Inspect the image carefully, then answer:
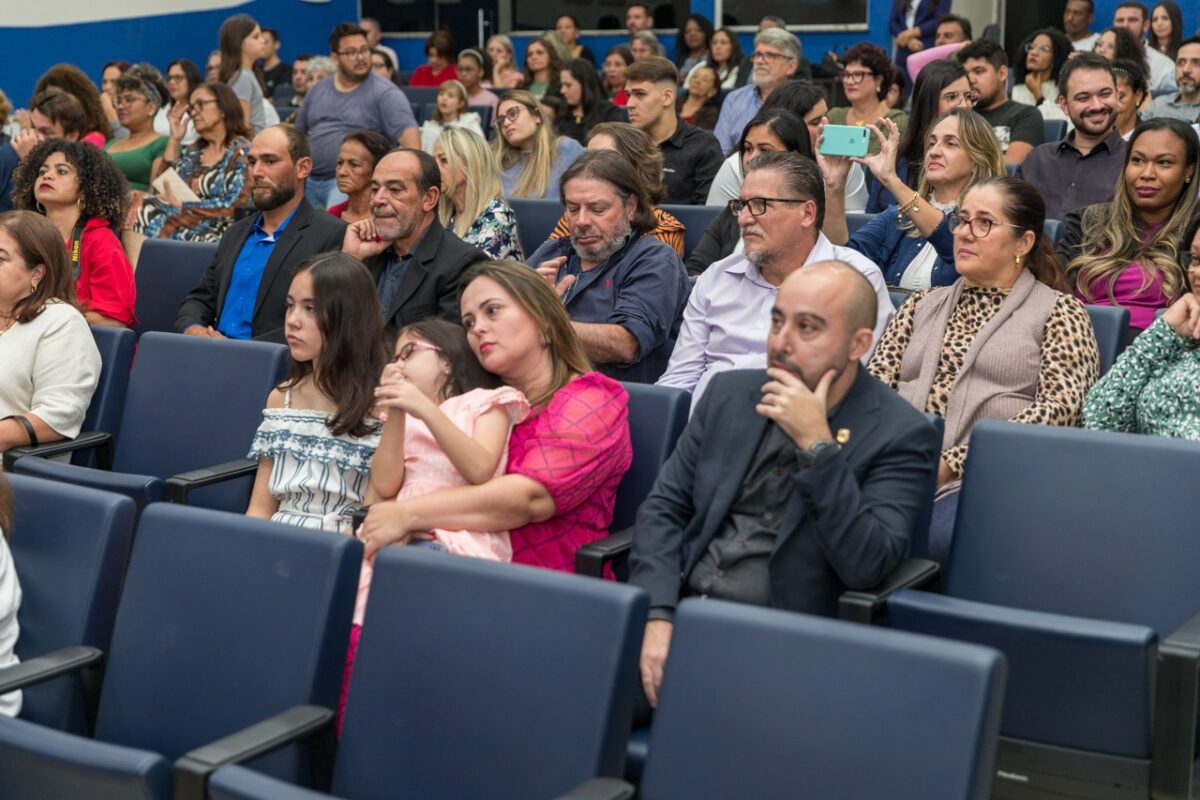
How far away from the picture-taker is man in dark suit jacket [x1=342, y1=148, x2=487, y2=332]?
364 centimetres

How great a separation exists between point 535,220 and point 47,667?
2783mm

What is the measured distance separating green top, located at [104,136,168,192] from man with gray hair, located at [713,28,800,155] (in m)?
2.42

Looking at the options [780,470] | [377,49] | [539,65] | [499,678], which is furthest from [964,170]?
[377,49]

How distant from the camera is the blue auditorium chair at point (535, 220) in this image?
456 centimetres

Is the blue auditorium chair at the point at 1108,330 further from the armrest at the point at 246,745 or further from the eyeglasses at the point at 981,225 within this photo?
the armrest at the point at 246,745

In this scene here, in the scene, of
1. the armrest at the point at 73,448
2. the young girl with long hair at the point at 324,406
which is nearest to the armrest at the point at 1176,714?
the young girl with long hair at the point at 324,406

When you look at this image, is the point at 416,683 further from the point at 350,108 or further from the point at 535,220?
the point at 350,108

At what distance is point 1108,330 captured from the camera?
9.65 ft

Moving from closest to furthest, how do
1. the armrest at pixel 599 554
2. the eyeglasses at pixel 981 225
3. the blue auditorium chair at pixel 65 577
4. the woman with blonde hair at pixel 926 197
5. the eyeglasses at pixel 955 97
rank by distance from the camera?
the blue auditorium chair at pixel 65 577
the armrest at pixel 599 554
the eyeglasses at pixel 981 225
the woman with blonde hair at pixel 926 197
the eyeglasses at pixel 955 97

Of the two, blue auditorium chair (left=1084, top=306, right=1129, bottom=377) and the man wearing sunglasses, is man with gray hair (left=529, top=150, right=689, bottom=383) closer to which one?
the man wearing sunglasses

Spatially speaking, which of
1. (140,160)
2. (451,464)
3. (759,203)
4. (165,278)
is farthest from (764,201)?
(140,160)

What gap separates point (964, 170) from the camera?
146 inches

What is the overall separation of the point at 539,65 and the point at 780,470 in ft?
23.4

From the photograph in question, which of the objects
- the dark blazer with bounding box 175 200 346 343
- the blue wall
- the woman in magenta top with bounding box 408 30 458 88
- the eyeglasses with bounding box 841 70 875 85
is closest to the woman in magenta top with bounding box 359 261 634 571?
the dark blazer with bounding box 175 200 346 343
